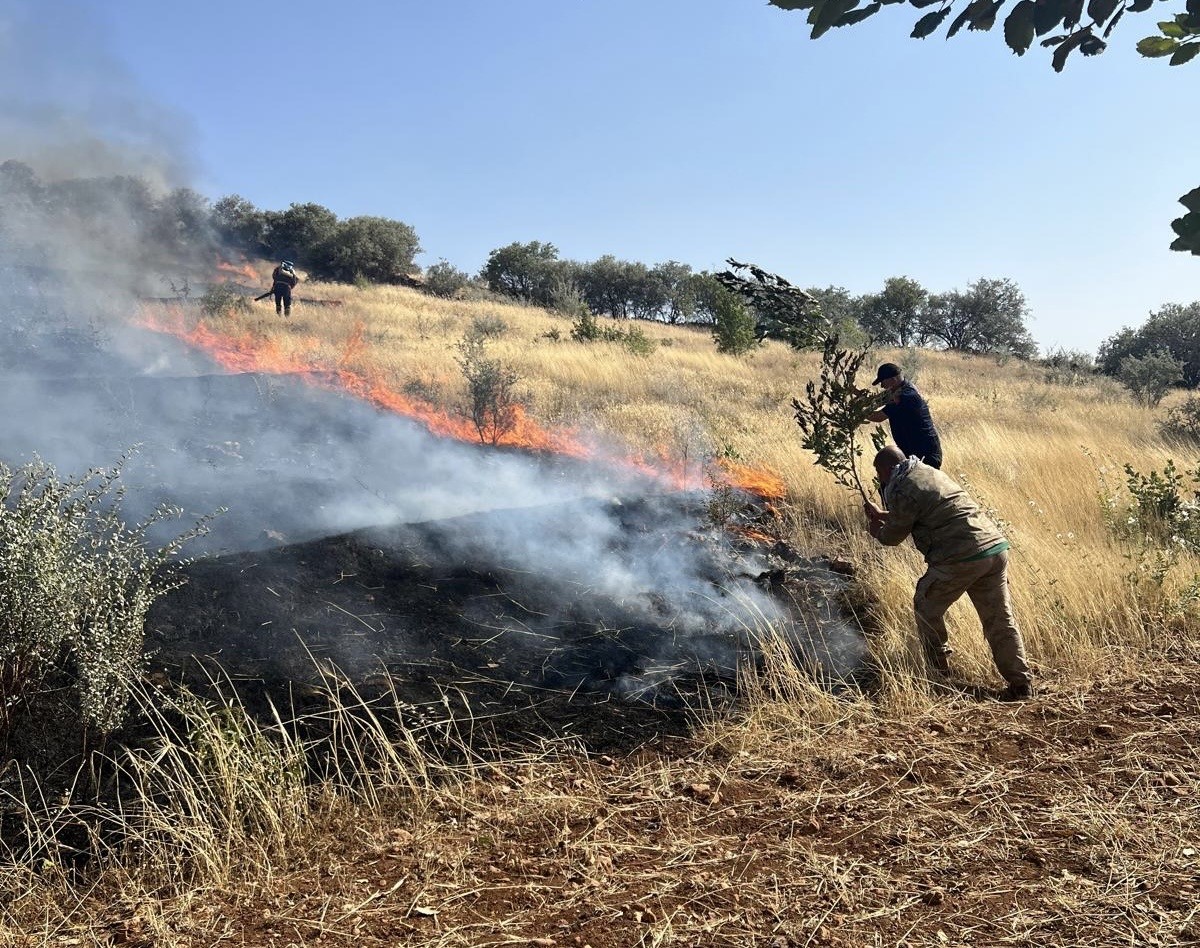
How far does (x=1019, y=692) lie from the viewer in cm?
409

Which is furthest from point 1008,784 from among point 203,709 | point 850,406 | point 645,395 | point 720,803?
point 645,395

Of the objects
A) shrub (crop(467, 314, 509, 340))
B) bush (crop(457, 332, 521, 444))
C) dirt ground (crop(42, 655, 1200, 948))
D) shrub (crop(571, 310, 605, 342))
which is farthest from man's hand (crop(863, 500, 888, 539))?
shrub (crop(571, 310, 605, 342))

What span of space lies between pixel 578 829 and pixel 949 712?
7.40ft

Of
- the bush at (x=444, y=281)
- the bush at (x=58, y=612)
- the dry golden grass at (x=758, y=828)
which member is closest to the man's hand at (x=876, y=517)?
the dry golden grass at (x=758, y=828)

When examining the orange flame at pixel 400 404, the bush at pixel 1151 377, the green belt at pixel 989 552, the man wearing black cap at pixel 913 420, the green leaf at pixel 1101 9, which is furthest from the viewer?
the bush at pixel 1151 377

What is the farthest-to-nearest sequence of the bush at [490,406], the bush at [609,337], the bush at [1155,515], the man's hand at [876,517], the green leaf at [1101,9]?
1. the bush at [609,337]
2. the bush at [490,406]
3. the bush at [1155,515]
4. the man's hand at [876,517]
5. the green leaf at [1101,9]

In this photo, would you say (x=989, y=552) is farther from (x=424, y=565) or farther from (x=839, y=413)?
(x=424, y=565)

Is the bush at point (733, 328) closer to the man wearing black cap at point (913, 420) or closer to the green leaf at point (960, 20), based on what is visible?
the man wearing black cap at point (913, 420)

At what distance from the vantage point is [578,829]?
2934 mm

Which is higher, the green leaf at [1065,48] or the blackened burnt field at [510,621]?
the green leaf at [1065,48]

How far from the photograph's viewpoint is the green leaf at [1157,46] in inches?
69.2

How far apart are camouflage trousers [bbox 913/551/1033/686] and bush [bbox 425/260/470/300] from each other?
28.6 m

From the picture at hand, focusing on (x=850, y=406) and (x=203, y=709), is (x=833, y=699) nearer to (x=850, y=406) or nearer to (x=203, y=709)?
(x=850, y=406)

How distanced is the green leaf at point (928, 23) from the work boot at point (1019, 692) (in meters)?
3.61
